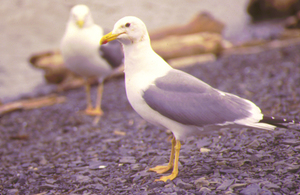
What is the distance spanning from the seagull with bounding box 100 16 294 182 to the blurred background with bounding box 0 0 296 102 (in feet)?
25.9

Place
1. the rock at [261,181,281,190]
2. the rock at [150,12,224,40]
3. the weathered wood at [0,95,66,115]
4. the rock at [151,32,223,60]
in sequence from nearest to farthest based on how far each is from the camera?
the rock at [261,181,281,190] < the weathered wood at [0,95,66,115] < the rock at [151,32,223,60] < the rock at [150,12,224,40]

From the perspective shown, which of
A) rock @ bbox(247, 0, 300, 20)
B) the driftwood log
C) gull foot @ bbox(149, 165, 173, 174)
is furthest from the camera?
rock @ bbox(247, 0, 300, 20)

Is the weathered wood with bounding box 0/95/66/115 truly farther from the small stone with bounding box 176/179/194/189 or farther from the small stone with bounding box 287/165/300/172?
the small stone with bounding box 287/165/300/172

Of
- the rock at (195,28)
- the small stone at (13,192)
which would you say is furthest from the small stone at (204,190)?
the rock at (195,28)

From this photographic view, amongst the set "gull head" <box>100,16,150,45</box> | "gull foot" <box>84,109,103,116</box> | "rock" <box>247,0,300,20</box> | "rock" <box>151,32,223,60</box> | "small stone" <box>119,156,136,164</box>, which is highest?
"rock" <box>247,0,300,20</box>

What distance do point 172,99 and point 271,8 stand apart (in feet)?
58.6

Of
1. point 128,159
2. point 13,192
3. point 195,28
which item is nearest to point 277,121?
point 128,159

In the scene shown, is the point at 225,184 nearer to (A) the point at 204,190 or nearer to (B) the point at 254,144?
(A) the point at 204,190

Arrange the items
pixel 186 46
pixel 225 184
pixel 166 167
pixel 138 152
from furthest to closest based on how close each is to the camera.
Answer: pixel 186 46, pixel 138 152, pixel 166 167, pixel 225 184

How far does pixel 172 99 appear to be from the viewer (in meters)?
3.49

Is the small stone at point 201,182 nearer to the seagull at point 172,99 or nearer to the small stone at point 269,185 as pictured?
the seagull at point 172,99

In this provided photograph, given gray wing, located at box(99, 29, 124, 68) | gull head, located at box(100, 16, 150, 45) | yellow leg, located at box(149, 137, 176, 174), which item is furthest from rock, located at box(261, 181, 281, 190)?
gray wing, located at box(99, 29, 124, 68)

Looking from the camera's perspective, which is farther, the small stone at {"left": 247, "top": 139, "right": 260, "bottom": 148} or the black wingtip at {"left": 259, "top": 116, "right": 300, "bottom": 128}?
the small stone at {"left": 247, "top": 139, "right": 260, "bottom": 148}

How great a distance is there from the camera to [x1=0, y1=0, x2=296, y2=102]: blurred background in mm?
12719
